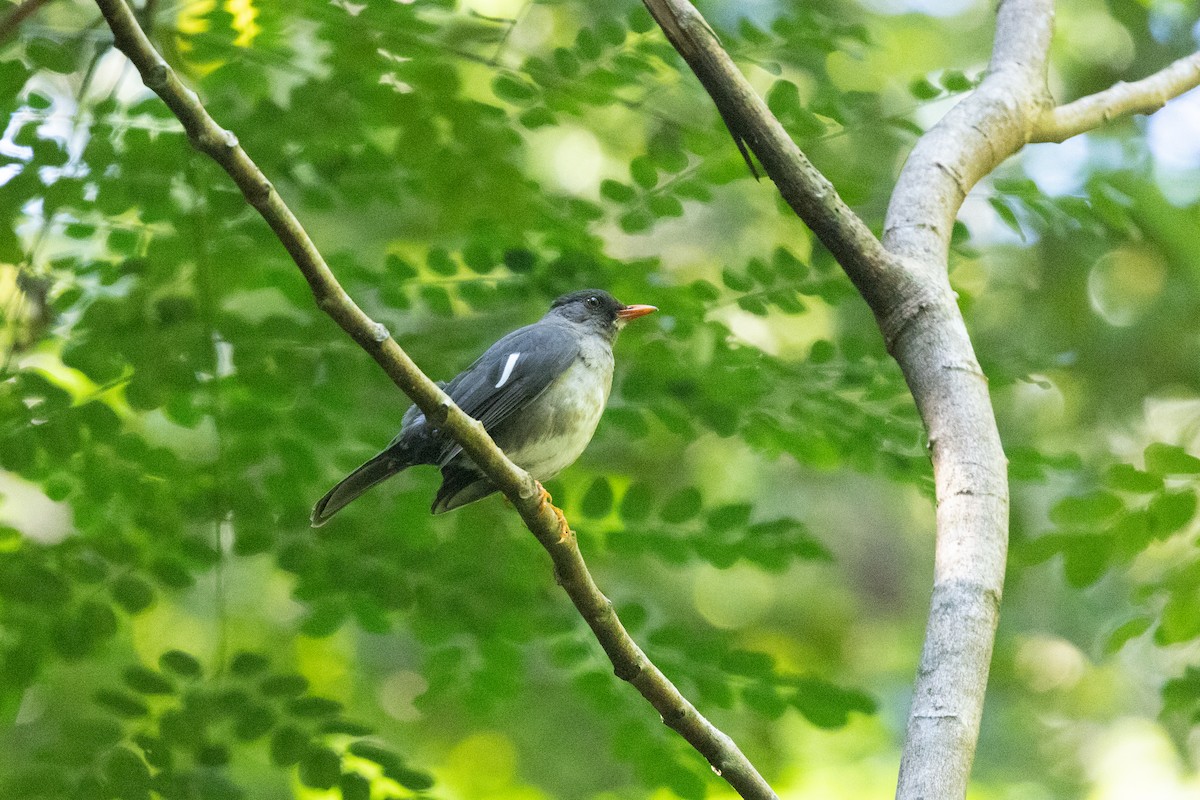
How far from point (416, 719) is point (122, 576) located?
488 centimetres

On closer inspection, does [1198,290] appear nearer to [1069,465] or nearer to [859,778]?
[1069,465]

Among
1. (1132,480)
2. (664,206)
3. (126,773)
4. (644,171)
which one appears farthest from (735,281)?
(126,773)

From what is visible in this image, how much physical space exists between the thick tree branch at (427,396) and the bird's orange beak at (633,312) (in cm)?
171

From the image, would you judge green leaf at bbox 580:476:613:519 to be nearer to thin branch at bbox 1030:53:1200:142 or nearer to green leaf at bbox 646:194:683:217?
green leaf at bbox 646:194:683:217

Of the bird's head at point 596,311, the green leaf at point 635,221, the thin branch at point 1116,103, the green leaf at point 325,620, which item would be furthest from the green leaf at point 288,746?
the thin branch at point 1116,103

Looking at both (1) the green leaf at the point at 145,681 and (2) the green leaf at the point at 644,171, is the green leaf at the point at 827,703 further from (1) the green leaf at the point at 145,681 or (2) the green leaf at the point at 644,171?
(1) the green leaf at the point at 145,681

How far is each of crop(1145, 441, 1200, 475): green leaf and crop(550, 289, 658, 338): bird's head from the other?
68.9 inches

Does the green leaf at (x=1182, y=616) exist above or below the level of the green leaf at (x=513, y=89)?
above

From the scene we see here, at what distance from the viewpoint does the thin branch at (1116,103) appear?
324cm

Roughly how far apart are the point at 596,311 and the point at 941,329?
208 centimetres

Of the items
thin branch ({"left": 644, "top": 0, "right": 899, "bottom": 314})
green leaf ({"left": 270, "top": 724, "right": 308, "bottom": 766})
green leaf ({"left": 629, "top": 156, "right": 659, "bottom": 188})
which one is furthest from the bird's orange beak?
green leaf ({"left": 270, "top": 724, "right": 308, "bottom": 766})

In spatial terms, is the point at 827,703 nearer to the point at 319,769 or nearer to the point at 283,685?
the point at 319,769

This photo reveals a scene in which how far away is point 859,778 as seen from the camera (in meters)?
6.98

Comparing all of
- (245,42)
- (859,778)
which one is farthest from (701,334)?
(859,778)
